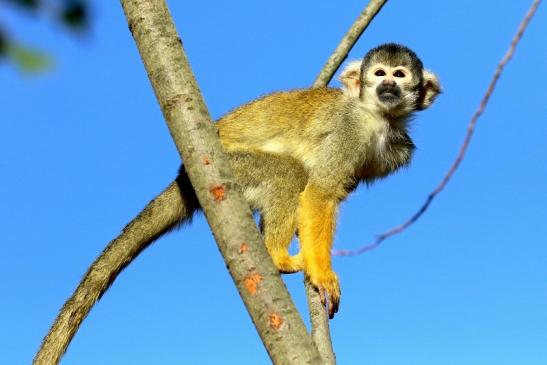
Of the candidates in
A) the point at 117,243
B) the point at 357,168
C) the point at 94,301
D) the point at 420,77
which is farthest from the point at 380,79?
the point at 94,301

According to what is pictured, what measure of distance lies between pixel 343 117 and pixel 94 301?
11.1ft

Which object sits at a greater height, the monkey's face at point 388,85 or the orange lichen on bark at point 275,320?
the monkey's face at point 388,85

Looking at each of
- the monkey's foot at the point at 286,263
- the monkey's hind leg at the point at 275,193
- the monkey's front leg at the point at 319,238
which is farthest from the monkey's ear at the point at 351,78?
the monkey's foot at the point at 286,263

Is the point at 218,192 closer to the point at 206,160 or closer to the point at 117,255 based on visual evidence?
the point at 206,160

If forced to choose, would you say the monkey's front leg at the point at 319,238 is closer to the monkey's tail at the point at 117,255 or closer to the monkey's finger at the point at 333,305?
the monkey's finger at the point at 333,305

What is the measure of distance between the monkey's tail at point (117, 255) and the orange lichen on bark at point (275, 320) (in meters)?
2.94

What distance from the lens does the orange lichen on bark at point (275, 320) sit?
3564 mm

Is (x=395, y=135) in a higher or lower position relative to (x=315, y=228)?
higher

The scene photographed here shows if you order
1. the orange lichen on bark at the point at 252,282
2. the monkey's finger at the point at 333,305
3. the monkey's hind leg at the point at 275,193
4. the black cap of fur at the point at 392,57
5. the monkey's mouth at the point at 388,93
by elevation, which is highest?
the black cap of fur at the point at 392,57

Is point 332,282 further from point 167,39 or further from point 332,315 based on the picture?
point 167,39

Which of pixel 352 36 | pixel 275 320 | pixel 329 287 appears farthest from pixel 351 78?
pixel 275 320

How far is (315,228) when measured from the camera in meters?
6.96

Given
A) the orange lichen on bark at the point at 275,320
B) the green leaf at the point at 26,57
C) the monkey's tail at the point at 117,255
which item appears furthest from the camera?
the monkey's tail at the point at 117,255

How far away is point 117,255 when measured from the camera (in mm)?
6535
